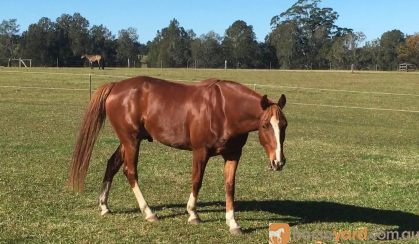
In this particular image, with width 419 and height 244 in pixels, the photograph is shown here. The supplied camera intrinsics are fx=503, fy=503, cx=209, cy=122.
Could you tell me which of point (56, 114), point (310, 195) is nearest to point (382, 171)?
point (310, 195)

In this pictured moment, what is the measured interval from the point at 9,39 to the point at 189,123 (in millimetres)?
94982

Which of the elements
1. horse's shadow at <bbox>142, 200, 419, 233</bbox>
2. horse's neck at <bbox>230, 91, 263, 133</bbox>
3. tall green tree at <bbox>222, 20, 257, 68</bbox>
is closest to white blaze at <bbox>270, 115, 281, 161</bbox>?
horse's neck at <bbox>230, 91, 263, 133</bbox>

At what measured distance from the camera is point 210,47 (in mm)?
95812

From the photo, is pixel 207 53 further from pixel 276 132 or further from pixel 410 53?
pixel 276 132

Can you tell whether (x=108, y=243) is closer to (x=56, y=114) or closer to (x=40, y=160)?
(x=40, y=160)

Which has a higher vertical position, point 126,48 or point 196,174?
point 126,48

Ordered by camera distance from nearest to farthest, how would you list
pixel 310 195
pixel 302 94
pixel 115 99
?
1. pixel 115 99
2. pixel 310 195
3. pixel 302 94

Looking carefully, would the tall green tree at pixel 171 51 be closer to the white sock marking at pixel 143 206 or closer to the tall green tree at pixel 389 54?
the tall green tree at pixel 389 54

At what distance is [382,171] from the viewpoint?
31.3 feet

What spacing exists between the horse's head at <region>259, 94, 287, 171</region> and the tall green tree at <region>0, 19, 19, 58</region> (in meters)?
88.5

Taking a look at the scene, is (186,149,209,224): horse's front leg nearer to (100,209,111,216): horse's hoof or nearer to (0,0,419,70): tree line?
(100,209,111,216): horse's hoof

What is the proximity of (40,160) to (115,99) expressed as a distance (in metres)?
4.17

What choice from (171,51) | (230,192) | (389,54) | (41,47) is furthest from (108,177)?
(171,51)

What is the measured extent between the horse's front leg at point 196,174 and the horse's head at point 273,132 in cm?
74
